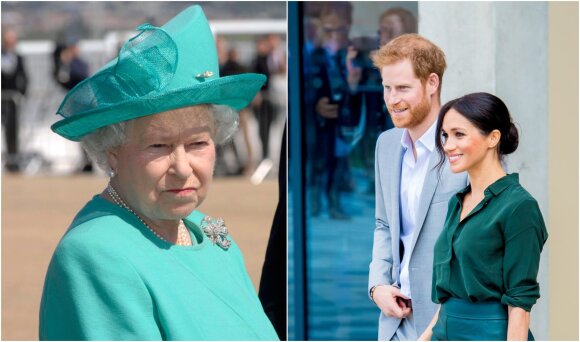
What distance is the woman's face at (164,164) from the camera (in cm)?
333

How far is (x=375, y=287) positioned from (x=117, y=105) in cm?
167

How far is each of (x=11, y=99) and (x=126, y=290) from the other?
606 inches

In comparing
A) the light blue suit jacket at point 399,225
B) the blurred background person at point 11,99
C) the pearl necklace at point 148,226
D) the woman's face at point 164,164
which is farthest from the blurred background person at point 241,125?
the woman's face at point 164,164

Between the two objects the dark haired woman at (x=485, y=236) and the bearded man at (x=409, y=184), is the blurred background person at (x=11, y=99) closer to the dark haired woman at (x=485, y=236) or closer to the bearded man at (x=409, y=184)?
the bearded man at (x=409, y=184)

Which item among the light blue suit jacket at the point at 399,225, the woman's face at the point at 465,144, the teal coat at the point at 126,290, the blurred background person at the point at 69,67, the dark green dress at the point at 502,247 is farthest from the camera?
the blurred background person at the point at 69,67

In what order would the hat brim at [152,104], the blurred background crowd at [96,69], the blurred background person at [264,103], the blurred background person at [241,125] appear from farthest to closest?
the blurred background crowd at [96,69] < the blurred background person at [264,103] < the blurred background person at [241,125] < the hat brim at [152,104]

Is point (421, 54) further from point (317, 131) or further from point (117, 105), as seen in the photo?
point (117, 105)

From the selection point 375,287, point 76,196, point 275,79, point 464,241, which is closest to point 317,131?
point 375,287


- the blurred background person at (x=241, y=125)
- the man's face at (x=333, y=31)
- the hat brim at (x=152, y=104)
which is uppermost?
the man's face at (x=333, y=31)

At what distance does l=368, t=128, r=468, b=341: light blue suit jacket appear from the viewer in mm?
4289

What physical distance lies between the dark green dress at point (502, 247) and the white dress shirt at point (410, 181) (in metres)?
0.36

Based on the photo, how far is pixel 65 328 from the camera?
3207mm

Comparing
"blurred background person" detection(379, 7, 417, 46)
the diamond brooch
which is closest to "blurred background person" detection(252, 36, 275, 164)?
"blurred background person" detection(379, 7, 417, 46)

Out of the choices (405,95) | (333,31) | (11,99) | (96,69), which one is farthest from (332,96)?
(96,69)
